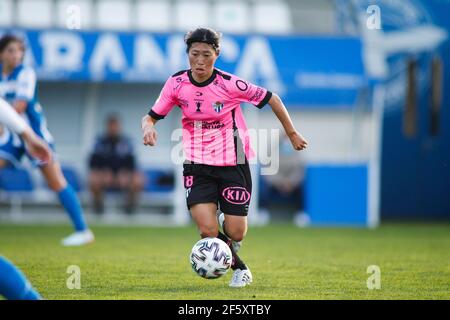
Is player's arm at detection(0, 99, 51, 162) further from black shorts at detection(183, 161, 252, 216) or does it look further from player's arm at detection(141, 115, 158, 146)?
black shorts at detection(183, 161, 252, 216)

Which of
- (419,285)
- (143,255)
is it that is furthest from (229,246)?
(143,255)

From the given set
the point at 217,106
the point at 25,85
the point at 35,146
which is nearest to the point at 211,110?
the point at 217,106

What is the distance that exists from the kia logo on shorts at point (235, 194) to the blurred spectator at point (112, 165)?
30.5ft

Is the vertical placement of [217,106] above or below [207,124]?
above

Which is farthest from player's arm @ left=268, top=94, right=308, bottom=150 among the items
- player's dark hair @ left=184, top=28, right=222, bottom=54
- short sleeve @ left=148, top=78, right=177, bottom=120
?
short sleeve @ left=148, top=78, right=177, bottom=120

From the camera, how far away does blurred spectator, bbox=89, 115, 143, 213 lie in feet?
54.9

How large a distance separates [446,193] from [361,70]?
421cm

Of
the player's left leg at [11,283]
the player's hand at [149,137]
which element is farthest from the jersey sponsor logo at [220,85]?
the player's left leg at [11,283]

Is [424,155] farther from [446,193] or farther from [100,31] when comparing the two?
[100,31]

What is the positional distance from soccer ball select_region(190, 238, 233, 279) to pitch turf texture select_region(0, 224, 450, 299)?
0.44ft

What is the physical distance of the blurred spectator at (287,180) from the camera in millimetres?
16922

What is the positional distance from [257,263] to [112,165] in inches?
317

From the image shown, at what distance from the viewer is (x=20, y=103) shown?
10.4 m

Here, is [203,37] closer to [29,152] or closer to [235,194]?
[235,194]
